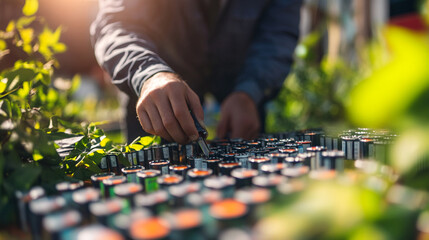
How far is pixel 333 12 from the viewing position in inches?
163

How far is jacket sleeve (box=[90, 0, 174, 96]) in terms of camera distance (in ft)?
3.89

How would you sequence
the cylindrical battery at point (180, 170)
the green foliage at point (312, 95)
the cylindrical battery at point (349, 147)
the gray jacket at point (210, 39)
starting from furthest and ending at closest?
the green foliage at point (312, 95) < the gray jacket at point (210, 39) < the cylindrical battery at point (349, 147) < the cylindrical battery at point (180, 170)

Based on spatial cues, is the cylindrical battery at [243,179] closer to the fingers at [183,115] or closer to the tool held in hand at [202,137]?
the tool held in hand at [202,137]

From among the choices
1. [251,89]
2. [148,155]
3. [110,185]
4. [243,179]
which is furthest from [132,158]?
[251,89]

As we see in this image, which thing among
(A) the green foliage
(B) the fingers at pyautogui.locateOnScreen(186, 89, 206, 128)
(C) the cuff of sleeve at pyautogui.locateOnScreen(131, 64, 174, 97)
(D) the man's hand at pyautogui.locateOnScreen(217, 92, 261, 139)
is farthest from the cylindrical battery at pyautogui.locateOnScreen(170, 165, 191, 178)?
(A) the green foliage

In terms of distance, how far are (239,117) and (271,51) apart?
1.75 feet


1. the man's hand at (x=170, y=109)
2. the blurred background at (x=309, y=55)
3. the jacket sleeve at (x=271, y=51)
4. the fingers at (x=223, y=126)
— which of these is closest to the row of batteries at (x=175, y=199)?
the man's hand at (x=170, y=109)

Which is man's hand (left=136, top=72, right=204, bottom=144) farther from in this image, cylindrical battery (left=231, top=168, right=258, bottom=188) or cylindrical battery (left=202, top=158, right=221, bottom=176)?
cylindrical battery (left=231, top=168, right=258, bottom=188)

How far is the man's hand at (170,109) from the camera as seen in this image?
948mm

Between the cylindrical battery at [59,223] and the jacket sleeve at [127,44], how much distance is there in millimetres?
745

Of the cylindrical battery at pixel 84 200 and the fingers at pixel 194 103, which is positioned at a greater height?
the fingers at pixel 194 103

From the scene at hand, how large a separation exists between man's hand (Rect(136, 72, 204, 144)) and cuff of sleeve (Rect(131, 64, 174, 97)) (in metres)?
0.09

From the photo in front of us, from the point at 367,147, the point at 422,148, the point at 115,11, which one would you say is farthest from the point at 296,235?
the point at 115,11

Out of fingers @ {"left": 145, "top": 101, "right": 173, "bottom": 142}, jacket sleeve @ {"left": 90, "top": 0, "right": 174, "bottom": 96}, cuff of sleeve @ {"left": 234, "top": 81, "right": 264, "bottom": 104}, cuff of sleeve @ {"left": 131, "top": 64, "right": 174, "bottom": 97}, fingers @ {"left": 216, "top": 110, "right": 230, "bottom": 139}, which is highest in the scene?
jacket sleeve @ {"left": 90, "top": 0, "right": 174, "bottom": 96}
